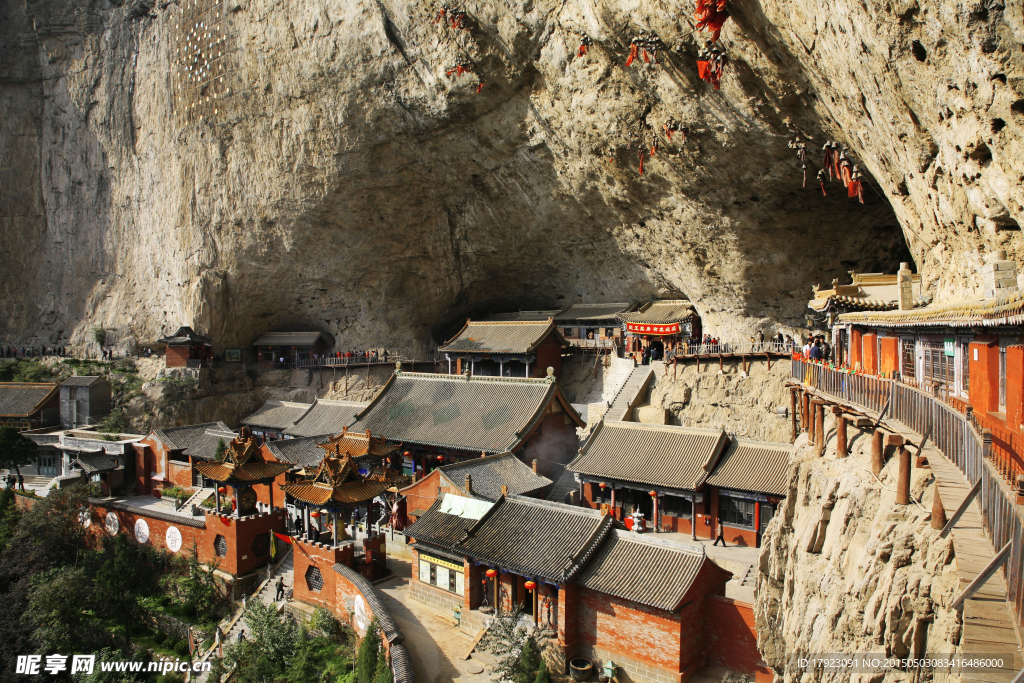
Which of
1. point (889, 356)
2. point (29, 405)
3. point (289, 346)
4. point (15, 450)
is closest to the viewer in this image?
point (889, 356)

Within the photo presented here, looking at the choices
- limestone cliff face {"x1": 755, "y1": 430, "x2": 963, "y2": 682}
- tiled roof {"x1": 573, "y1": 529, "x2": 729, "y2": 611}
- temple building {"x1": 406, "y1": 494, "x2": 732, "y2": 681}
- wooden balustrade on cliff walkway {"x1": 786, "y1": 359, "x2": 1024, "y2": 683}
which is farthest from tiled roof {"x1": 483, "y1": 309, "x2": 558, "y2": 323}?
wooden balustrade on cliff walkway {"x1": 786, "y1": 359, "x2": 1024, "y2": 683}

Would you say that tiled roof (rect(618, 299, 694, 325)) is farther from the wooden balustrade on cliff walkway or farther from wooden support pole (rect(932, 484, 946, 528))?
wooden support pole (rect(932, 484, 946, 528))

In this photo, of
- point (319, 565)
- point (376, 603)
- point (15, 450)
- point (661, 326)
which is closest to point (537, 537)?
point (376, 603)

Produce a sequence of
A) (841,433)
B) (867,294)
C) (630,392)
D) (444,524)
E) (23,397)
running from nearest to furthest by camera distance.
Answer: (841,433) < (867,294) < (444,524) < (630,392) < (23,397)

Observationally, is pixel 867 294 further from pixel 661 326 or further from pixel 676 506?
pixel 661 326

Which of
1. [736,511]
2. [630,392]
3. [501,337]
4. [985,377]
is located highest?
[985,377]

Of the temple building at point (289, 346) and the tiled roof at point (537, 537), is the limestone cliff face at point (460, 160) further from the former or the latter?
the tiled roof at point (537, 537)
